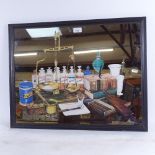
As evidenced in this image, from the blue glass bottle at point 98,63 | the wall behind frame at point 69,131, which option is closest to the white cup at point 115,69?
the blue glass bottle at point 98,63

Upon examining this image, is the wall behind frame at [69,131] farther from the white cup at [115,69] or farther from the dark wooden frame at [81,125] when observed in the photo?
the white cup at [115,69]

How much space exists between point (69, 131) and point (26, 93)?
0.37m

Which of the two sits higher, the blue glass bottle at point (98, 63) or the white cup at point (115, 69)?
the blue glass bottle at point (98, 63)

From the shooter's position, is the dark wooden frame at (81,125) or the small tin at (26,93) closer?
the dark wooden frame at (81,125)

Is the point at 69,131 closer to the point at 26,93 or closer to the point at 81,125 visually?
the point at 81,125

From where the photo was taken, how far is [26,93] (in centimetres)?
171

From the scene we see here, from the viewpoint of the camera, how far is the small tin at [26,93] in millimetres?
1707

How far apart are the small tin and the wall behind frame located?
13 cm

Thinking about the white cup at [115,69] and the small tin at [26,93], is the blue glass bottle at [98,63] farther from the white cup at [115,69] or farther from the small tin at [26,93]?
the small tin at [26,93]

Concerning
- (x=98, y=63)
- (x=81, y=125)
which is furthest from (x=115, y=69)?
(x=81, y=125)

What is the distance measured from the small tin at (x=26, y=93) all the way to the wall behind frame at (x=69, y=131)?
0.13m

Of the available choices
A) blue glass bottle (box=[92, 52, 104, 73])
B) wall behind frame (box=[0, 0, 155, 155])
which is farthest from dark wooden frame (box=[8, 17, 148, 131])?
blue glass bottle (box=[92, 52, 104, 73])

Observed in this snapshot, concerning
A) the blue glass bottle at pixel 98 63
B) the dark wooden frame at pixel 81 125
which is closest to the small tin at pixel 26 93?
the dark wooden frame at pixel 81 125

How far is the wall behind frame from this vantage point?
156 centimetres
